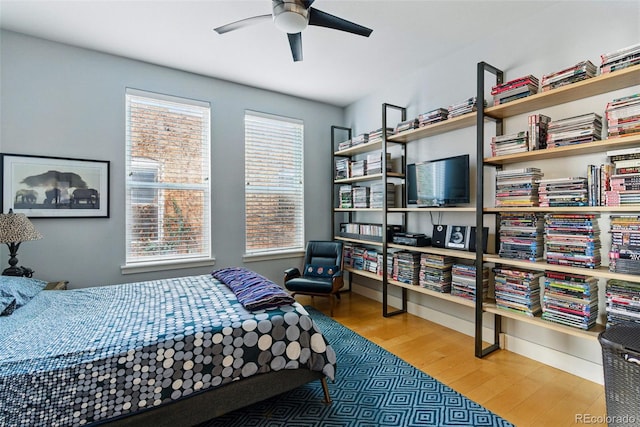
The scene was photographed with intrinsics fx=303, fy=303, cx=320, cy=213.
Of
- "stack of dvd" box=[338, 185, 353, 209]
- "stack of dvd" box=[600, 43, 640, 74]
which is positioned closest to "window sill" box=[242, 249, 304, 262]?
"stack of dvd" box=[338, 185, 353, 209]

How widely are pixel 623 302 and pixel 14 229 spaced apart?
169 inches

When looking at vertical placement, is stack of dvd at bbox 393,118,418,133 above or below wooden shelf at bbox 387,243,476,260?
above

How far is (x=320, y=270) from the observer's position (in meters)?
3.87

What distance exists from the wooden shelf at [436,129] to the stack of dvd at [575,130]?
Result: 0.64 m

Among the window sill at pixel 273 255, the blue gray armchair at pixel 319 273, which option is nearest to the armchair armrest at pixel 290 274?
the blue gray armchair at pixel 319 273

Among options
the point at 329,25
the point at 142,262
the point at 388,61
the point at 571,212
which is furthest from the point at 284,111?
the point at 571,212

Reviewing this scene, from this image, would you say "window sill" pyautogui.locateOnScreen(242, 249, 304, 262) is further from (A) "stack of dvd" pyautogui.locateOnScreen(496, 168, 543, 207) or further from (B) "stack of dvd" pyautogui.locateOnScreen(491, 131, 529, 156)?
(B) "stack of dvd" pyautogui.locateOnScreen(491, 131, 529, 156)

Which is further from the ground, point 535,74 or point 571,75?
point 535,74

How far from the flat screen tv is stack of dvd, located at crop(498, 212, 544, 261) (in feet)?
1.54

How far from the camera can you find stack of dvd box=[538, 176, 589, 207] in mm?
2045

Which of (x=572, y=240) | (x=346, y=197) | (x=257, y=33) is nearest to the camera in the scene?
(x=572, y=240)

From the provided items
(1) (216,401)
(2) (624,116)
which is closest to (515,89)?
(2) (624,116)

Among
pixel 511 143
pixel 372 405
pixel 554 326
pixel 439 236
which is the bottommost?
pixel 372 405

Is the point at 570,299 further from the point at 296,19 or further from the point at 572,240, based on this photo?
the point at 296,19
